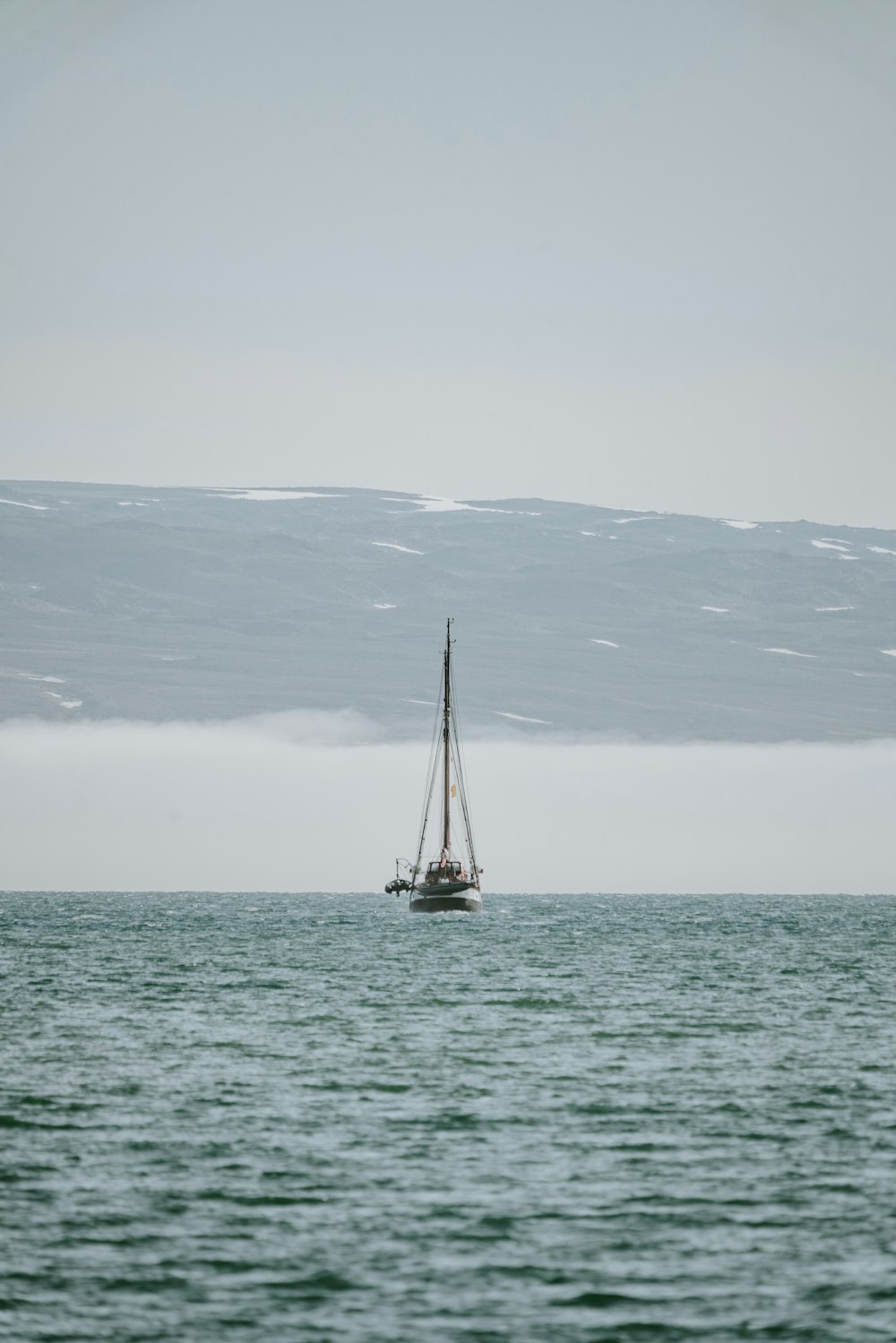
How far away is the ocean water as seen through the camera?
26500 mm

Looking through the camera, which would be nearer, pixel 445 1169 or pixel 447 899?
pixel 445 1169

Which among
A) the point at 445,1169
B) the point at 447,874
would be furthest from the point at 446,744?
the point at 445,1169

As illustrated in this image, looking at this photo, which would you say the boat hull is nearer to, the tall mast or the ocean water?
the tall mast

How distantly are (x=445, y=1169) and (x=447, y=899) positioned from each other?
11910 cm

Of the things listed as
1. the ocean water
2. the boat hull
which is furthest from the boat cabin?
the ocean water

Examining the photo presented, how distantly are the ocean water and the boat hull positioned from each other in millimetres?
76149

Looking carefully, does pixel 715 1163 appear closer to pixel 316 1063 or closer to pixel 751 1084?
pixel 751 1084

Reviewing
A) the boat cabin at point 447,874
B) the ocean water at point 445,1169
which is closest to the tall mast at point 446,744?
the boat cabin at point 447,874

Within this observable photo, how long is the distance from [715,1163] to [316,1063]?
60.0 feet

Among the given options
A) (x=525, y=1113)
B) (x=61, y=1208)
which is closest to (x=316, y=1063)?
(x=525, y=1113)

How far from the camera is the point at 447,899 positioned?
508 feet

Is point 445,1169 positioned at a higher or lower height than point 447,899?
lower

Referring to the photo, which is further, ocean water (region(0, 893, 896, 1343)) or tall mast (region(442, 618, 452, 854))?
tall mast (region(442, 618, 452, 854))

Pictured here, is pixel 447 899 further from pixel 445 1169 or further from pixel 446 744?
pixel 445 1169
